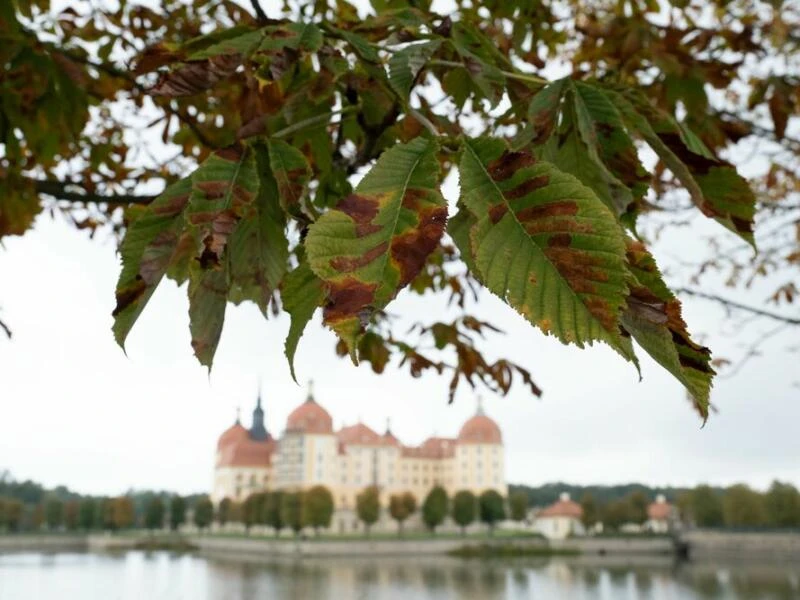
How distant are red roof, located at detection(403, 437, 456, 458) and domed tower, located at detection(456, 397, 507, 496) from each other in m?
2.40

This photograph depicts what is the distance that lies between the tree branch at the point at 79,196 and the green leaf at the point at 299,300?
1.43m

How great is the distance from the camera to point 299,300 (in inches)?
32.6

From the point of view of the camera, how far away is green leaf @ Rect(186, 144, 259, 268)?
0.87m

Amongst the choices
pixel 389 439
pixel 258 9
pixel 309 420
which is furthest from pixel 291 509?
pixel 258 9

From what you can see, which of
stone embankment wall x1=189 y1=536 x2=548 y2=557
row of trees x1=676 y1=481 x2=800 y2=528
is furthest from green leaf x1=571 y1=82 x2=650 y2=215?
row of trees x1=676 y1=481 x2=800 y2=528

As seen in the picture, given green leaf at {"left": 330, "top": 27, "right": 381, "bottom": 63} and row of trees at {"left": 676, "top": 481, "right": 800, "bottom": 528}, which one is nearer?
green leaf at {"left": 330, "top": 27, "right": 381, "bottom": 63}

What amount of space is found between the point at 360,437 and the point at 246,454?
43.9 feet

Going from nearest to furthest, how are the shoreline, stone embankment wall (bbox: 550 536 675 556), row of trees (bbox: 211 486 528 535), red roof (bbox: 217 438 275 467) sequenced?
1. the shoreline
2. stone embankment wall (bbox: 550 536 675 556)
3. row of trees (bbox: 211 486 528 535)
4. red roof (bbox: 217 438 275 467)

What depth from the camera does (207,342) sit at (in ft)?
3.19

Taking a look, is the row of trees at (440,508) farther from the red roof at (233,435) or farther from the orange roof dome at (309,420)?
the red roof at (233,435)

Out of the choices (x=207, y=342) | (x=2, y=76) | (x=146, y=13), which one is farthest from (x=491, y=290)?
(x=146, y=13)

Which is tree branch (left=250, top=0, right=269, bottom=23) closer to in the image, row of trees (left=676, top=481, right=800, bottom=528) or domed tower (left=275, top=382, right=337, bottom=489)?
row of trees (left=676, top=481, right=800, bottom=528)

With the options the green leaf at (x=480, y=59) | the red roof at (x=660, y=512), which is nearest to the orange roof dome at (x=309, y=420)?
the red roof at (x=660, y=512)

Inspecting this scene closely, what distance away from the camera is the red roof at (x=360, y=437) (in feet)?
266
